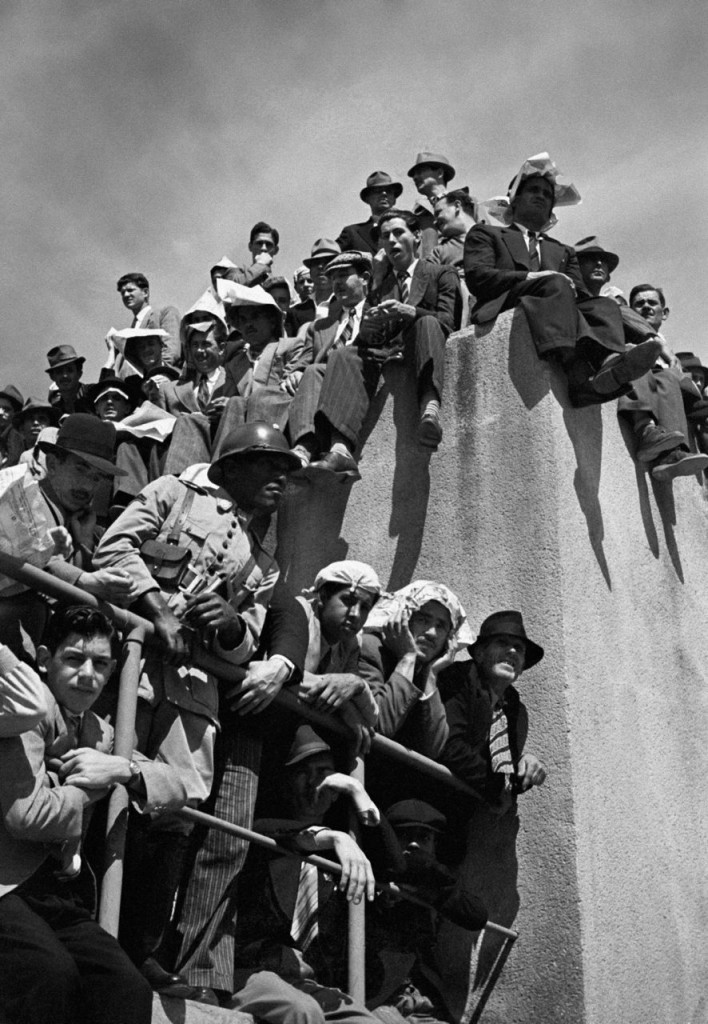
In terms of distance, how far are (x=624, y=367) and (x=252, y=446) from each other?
9.21 feet

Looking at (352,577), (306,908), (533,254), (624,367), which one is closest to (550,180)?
(533,254)

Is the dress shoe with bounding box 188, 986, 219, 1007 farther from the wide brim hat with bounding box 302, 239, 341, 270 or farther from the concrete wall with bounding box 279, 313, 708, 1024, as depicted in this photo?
the wide brim hat with bounding box 302, 239, 341, 270

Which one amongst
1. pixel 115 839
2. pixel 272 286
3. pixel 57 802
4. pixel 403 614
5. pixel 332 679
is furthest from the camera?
pixel 272 286

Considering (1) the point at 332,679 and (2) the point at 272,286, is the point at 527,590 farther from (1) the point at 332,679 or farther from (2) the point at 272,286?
(2) the point at 272,286

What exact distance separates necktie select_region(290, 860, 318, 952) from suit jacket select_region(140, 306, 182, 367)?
6.12 meters

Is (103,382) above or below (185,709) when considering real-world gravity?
above

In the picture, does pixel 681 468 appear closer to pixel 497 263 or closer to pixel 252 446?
pixel 497 263

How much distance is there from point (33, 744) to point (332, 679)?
185 centimetres

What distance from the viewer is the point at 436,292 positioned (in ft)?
32.9

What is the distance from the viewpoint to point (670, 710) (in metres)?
9.05

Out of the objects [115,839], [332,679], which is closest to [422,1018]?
[332,679]

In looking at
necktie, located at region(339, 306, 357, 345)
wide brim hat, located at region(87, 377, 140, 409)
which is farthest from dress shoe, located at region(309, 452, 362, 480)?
wide brim hat, located at region(87, 377, 140, 409)

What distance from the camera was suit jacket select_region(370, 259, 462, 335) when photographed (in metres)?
A: 9.91

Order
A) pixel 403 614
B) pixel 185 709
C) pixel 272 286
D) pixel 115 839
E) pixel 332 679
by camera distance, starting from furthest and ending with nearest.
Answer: pixel 272 286
pixel 403 614
pixel 332 679
pixel 185 709
pixel 115 839
